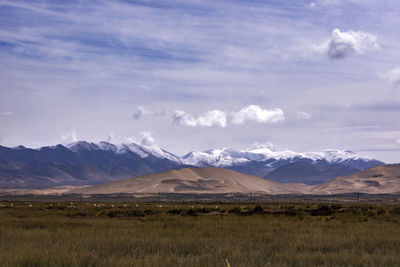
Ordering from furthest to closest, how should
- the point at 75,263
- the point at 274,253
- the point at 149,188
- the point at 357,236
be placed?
the point at 149,188
the point at 357,236
the point at 274,253
the point at 75,263

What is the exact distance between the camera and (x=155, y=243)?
1839cm

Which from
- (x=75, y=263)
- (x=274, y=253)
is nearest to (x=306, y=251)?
(x=274, y=253)

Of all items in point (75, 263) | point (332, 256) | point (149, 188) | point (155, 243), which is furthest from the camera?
point (149, 188)

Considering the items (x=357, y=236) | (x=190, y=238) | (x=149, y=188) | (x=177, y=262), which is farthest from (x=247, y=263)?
(x=149, y=188)

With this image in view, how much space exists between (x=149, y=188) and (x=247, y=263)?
18699cm

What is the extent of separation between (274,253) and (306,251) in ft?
3.53

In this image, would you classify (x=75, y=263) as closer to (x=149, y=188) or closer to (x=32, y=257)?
(x=32, y=257)

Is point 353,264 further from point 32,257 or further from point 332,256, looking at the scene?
point 32,257

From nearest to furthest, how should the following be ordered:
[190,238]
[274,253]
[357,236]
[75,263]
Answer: [75,263] → [274,253] → [190,238] → [357,236]

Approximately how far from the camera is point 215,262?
47.2 ft

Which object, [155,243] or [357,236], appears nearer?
[155,243]

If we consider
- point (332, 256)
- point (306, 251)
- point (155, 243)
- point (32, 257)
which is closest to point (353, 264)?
point (332, 256)

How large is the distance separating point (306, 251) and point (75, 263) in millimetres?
7212

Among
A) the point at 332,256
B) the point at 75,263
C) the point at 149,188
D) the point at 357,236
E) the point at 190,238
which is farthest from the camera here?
the point at 149,188
